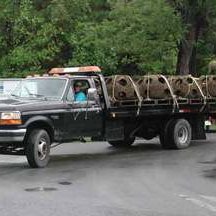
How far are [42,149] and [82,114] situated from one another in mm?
1617

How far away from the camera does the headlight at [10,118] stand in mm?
14031

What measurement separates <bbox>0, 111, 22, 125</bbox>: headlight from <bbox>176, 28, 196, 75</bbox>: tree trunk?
16.1 meters

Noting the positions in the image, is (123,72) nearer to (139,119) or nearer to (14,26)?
(14,26)

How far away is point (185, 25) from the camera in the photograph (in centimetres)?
2802

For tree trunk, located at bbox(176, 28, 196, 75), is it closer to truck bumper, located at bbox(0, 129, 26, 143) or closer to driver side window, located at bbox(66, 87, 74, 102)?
driver side window, located at bbox(66, 87, 74, 102)

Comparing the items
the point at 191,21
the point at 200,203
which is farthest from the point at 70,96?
the point at 191,21

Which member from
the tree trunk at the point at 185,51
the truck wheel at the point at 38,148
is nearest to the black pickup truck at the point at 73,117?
the truck wheel at the point at 38,148

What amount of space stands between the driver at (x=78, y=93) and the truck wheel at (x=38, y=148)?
1440 millimetres

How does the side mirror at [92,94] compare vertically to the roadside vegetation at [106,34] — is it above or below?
below

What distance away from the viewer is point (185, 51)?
1169 inches

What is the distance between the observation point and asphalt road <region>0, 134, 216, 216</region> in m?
9.59

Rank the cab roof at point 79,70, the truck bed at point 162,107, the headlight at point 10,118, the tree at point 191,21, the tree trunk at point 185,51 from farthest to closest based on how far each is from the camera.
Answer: the tree trunk at point 185,51
the tree at point 191,21
the truck bed at point 162,107
the cab roof at point 79,70
the headlight at point 10,118

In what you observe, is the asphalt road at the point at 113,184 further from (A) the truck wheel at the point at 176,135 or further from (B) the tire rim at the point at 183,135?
(B) the tire rim at the point at 183,135

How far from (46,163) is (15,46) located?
18992 mm
